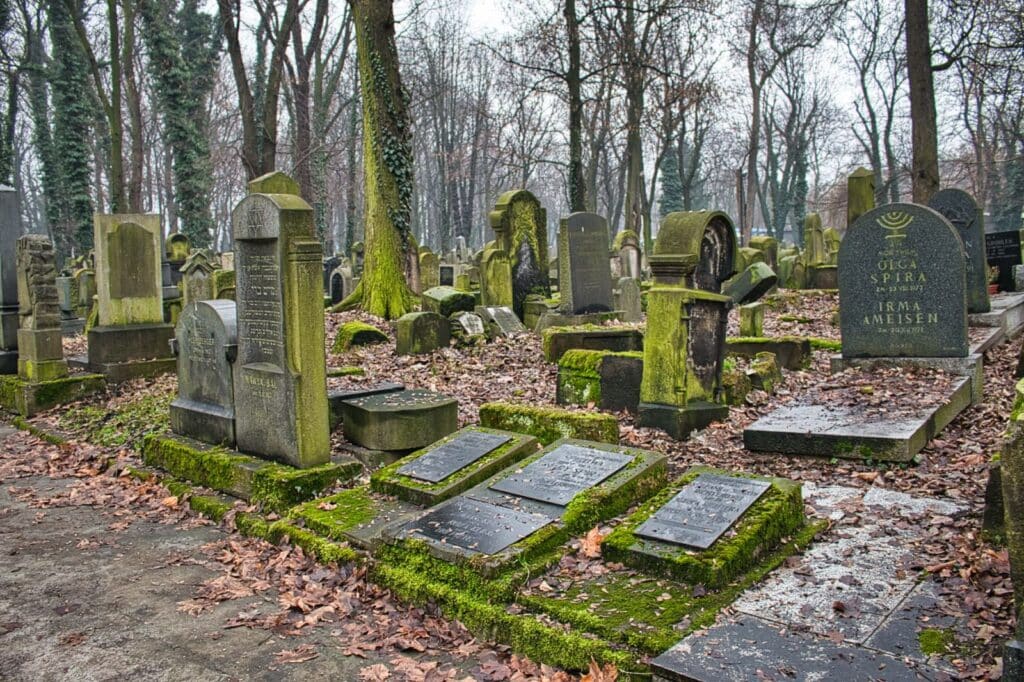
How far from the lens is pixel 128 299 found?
1108 centimetres

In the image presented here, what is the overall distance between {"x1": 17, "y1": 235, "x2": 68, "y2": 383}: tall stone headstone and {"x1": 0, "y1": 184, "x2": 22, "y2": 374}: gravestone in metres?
1.18

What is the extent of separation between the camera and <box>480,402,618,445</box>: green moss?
6770 millimetres

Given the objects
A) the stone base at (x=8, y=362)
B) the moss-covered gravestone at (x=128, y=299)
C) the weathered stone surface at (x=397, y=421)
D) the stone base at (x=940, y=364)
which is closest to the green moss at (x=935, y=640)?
the weathered stone surface at (x=397, y=421)

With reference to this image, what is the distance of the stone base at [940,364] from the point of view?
808 centimetres

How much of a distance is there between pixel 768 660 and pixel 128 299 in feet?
33.1

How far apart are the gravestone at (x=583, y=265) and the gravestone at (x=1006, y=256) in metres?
7.94

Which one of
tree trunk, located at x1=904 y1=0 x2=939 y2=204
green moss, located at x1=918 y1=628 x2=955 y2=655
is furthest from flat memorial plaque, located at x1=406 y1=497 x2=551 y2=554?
tree trunk, located at x1=904 y1=0 x2=939 y2=204

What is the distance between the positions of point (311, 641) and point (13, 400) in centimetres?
810

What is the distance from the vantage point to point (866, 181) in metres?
12.2

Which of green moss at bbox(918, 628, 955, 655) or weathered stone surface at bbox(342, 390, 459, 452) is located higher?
weathered stone surface at bbox(342, 390, 459, 452)

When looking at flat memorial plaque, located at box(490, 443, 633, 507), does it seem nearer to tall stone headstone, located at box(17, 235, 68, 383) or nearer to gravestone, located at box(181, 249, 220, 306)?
tall stone headstone, located at box(17, 235, 68, 383)

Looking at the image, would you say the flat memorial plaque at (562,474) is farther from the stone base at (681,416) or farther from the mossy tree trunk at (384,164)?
the mossy tree trunk at (384,164)

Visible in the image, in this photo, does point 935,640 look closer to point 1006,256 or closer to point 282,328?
point 282,328

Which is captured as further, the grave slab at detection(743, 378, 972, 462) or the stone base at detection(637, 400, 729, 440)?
the stone base at detection(637, 400, 729, 440)
